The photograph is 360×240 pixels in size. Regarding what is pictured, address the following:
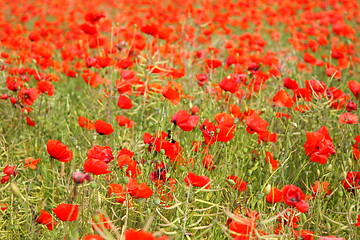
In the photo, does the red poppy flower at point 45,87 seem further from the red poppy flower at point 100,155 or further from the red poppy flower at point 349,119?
the red poppy flower at point 349,119

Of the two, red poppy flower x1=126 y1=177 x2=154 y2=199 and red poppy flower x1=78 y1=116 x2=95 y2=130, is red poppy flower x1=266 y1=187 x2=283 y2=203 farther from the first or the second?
red poppy flower x1=78 y1=116 x2=95 y2=130

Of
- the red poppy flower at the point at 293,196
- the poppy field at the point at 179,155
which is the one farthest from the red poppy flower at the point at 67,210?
the red poppy flower at the point at 293,196

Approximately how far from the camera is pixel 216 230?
1945 mm

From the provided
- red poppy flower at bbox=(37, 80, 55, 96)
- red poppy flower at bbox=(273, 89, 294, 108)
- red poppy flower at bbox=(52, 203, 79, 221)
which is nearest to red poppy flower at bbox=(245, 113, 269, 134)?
red poppy flower at bbox=(273, 89, 294, 108)

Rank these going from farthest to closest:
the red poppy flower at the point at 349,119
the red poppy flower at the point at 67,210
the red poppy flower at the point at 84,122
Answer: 1. the red poppy flower at the point at 84,122
2. the red poppy flower at the point at 349,119
3. the red poppy flower at the point at 67,210

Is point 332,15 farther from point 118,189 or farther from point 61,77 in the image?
point 118,189

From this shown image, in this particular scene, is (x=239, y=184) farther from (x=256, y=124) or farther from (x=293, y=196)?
(x=293, y=196)

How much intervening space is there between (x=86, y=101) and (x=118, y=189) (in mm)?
1992

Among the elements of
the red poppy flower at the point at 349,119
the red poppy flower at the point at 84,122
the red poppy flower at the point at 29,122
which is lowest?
the red poppy flower at the point at 29,122

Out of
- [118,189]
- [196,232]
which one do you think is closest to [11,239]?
[118,189]

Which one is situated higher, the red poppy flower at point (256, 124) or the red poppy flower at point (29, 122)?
the red poppy flower at point (256, 124)

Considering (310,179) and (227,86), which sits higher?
(227,86)

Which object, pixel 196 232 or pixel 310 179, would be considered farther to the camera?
pixel 310 179

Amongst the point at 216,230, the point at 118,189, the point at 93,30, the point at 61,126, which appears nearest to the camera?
the point at 118,189
